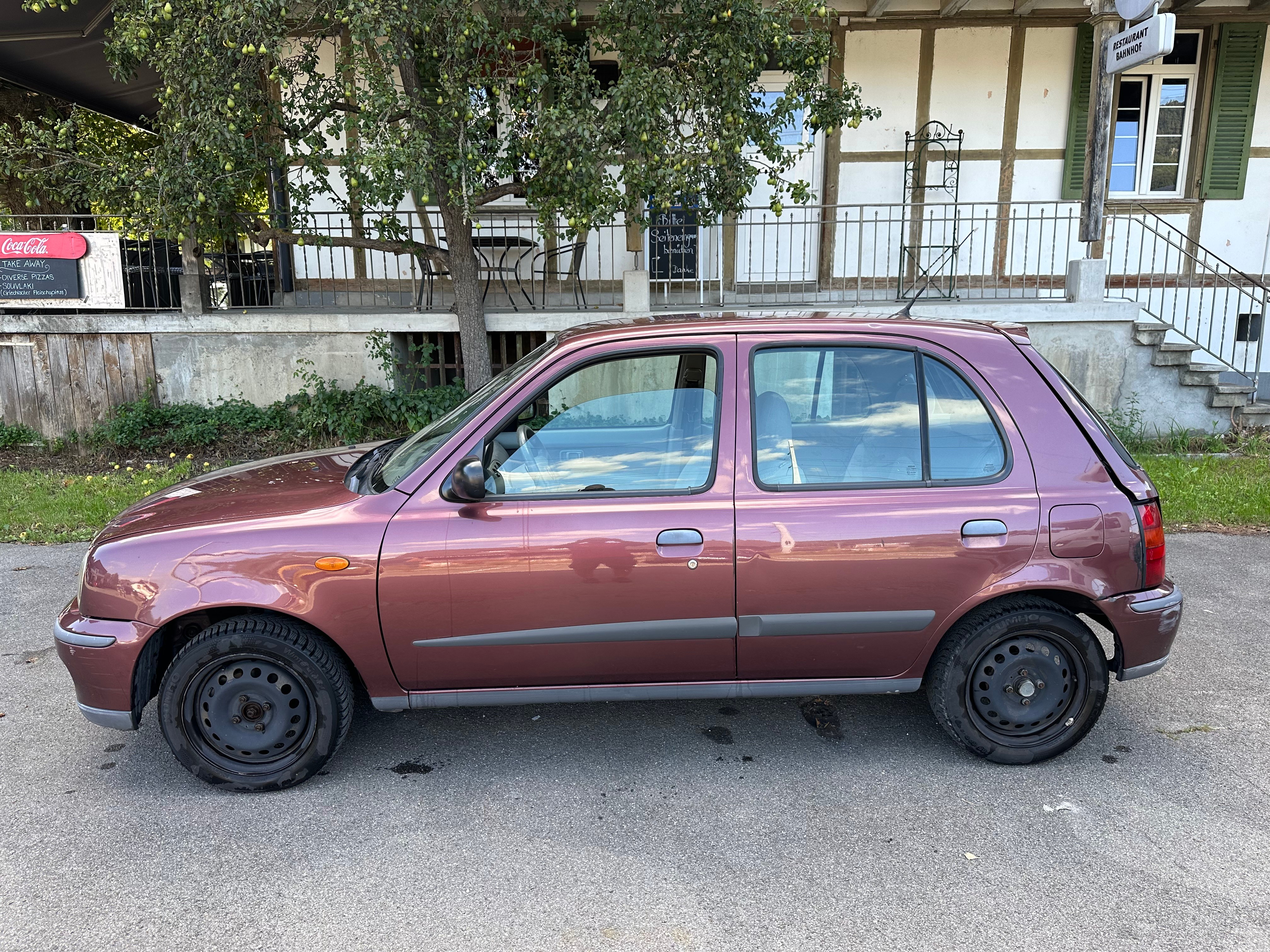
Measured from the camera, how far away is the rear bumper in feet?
11.0

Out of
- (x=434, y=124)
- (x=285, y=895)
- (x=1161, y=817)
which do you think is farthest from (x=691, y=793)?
(x=434, y=124)

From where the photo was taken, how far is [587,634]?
3254 mm

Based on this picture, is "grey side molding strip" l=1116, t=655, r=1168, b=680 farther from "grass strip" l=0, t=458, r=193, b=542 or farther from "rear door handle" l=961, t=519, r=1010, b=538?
"grass strip" l=0, t=458, r=193, b=542

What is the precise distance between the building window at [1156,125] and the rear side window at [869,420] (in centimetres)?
968

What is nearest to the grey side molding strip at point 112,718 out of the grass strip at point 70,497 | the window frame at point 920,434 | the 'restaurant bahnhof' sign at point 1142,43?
the window frame at point 920,434

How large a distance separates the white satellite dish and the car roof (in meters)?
5.36

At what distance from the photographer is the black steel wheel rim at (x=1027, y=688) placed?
3.40 metres

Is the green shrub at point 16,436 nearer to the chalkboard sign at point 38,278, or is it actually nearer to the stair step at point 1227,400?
the chalkboard sign at point 38,278

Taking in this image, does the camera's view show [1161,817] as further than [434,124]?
No

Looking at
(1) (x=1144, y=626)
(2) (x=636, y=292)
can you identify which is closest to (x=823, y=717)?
(1) (x=1144, y=626)

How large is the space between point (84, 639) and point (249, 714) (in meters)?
0.65

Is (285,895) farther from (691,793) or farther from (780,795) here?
(780,795)

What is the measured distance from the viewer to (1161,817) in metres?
3.13

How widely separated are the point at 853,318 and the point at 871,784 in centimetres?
180
